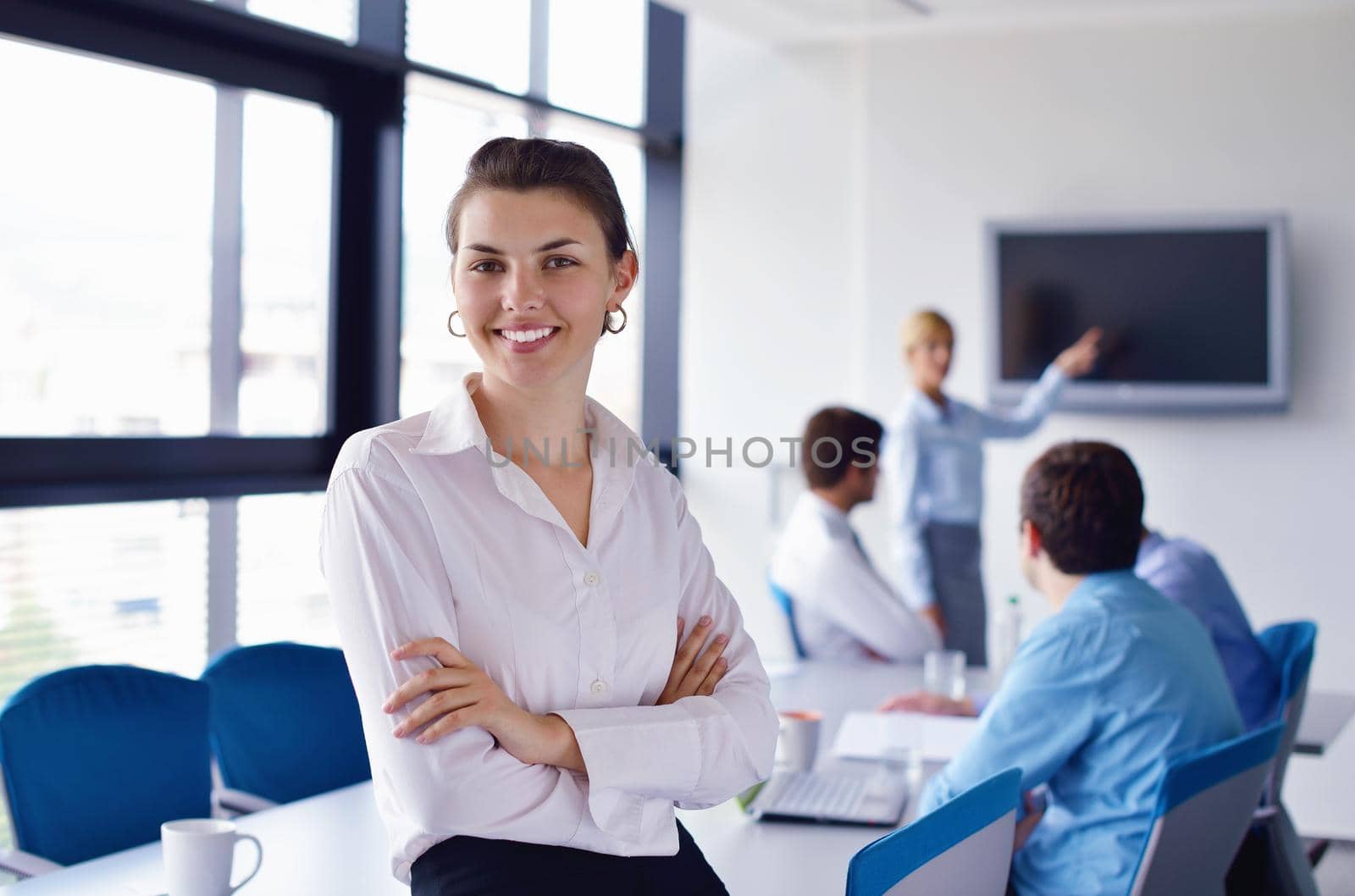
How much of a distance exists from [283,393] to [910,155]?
290cm

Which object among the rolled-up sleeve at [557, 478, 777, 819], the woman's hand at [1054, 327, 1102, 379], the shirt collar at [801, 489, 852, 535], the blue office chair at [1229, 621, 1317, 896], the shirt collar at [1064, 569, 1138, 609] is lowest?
the blue office chair at [1229, 621, 1317, 896]

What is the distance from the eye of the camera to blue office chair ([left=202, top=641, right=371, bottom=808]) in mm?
2598

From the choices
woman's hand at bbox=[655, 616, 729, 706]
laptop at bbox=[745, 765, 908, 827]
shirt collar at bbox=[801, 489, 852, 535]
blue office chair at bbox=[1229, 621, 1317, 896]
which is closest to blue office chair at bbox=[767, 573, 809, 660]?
shirt collar at bbox=[801, 489, 852, 535]

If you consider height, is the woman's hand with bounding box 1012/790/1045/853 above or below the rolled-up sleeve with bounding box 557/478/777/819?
below

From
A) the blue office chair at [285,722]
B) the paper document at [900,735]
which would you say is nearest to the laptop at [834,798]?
the paper document at [900,735]

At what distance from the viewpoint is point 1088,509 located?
223 centimetres

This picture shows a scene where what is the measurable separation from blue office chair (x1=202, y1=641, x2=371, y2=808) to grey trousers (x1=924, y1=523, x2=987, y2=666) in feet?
9.26

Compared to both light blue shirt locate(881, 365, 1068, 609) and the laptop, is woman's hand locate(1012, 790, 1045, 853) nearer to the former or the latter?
the laptop

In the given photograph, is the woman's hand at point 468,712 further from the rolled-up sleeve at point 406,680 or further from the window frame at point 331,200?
the window frame at point 331,200

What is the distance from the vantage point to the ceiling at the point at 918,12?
5.02m

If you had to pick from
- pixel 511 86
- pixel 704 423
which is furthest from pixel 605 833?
pixel 704 423

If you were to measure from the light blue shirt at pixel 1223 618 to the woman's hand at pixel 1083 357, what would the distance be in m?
2.26

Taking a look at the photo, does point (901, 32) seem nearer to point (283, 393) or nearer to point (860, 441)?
point (860, 441)

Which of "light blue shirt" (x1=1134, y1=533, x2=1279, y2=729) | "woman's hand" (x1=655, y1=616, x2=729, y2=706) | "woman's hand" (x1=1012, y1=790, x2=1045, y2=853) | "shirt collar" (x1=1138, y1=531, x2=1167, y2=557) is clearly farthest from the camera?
"shirt collar" (x1=1138, y1=531, x2=1167, y2=557)
